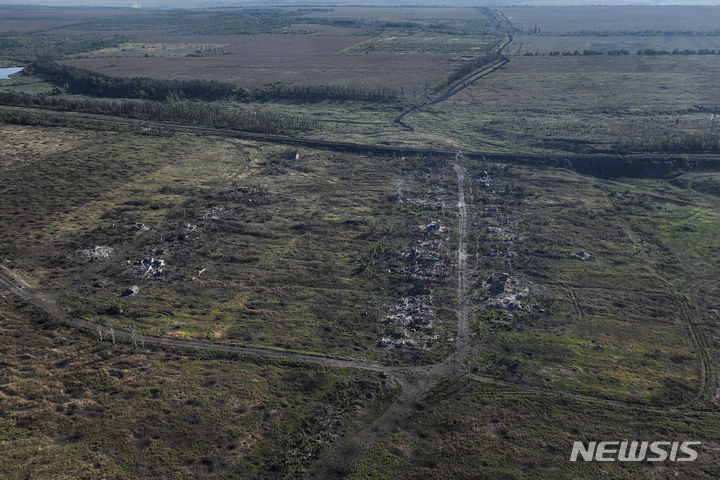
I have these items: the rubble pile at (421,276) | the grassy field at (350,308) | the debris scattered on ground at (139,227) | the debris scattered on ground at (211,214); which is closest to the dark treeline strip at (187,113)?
the grassy field at (350,308)

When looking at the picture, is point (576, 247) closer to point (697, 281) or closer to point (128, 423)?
point (697, 281)

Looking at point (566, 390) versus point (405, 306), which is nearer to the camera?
point (566, 390)

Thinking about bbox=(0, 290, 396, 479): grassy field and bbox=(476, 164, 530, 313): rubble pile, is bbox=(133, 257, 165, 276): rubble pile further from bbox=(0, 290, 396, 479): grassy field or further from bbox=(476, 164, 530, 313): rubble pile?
bbox=(476, 164, 530, 313): rubble pile

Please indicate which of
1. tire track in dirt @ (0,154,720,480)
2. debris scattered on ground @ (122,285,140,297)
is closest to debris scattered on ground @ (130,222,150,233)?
tire track in dirt @ (0,154,720,480)

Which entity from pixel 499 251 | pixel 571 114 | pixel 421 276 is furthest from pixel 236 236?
pixel 571 114

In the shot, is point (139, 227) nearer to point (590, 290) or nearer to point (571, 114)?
point (590, 290)

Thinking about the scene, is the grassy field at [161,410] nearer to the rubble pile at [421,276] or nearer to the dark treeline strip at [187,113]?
the rubble pile at [421,276]

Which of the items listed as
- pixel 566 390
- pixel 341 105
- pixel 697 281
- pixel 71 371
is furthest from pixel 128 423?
pixel 341 105
